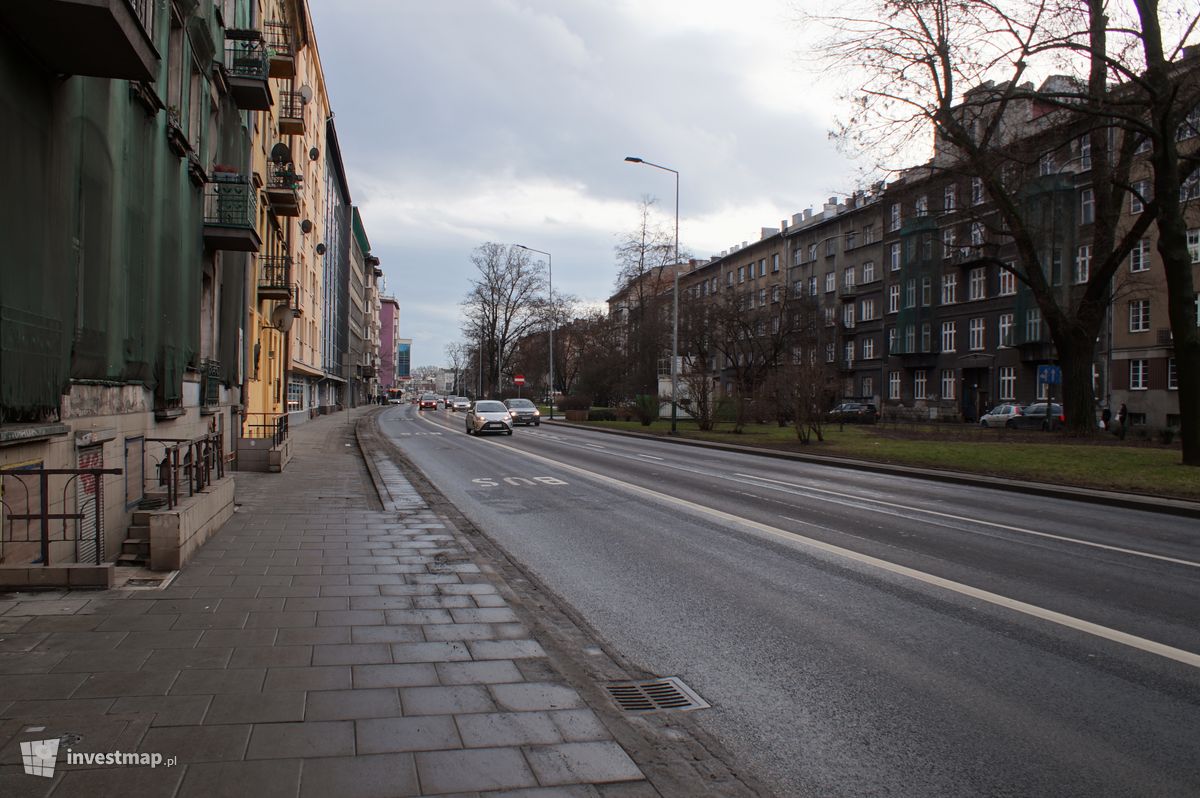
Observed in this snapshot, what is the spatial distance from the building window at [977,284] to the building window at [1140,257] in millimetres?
8516

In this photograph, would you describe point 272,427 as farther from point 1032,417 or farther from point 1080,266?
point 1080,266

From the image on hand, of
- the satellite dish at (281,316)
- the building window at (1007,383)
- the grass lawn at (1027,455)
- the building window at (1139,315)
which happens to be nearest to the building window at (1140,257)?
the building window at (1139,315)

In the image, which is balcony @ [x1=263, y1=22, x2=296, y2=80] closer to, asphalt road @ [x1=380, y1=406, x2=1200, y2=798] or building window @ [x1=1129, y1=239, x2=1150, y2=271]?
asphalt road @ [x1=380, y1=406, x2=1200, y2=798]

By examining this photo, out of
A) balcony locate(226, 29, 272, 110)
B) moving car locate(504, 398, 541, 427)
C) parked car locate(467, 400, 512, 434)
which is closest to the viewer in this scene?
balcony locate(226, 29, 272, 110)

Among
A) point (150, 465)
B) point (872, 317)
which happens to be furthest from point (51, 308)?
point (872, 317)

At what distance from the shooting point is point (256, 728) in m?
3.52

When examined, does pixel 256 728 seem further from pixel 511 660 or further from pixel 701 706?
pixel 701 706

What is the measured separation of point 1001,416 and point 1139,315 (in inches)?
322

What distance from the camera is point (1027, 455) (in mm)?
19156

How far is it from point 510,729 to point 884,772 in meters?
1.64

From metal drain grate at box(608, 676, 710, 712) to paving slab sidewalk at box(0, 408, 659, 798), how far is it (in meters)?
0.32

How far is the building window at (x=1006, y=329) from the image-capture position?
1788 inches

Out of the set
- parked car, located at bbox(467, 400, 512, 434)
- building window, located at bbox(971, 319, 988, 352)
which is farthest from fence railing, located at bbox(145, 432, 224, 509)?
building window, located at bbox(971, 319, 988, 352)

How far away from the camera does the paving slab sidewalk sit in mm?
3098
